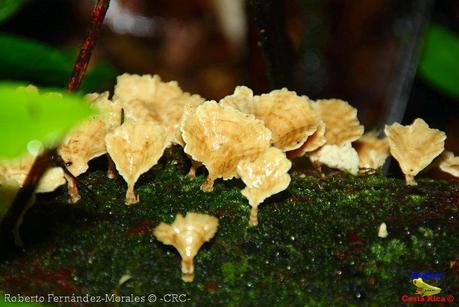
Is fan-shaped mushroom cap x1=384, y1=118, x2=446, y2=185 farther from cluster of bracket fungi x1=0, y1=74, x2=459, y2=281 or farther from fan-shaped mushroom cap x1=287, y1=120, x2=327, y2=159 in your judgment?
fan-shaped mushroom cap x1=287, y1=120, x2=327, y2=159

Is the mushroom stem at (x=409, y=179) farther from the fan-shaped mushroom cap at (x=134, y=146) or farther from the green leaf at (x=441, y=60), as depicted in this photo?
the fan-shaped mushroom cap at (x=134, y=146)

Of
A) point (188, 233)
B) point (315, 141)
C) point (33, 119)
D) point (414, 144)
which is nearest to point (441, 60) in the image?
point (414, 144)

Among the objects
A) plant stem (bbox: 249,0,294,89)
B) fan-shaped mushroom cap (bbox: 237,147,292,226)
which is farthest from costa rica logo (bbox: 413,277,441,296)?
plant stem (bbox: 249,0,294,89)

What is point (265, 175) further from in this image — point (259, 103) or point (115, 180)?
point (115, 180)

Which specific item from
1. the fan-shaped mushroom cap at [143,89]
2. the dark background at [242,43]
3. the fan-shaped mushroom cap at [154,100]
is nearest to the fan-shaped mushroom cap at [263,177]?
the fan-shaped mushroom cap at [154,100]

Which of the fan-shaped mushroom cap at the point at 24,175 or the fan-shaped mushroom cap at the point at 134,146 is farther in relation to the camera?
the fan-shaped mushroom cap at the point at 134,146
